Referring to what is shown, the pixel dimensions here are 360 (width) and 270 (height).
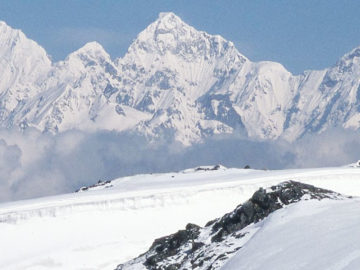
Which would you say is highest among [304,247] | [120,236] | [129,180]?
[129,180]

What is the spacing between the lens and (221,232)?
4384 centimetres

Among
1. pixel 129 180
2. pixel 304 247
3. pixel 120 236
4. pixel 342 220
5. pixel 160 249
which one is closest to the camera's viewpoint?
pixel 304 247

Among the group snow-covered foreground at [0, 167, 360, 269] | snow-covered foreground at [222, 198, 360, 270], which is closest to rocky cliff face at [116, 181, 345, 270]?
snow-covered foreground at [222, 198, 360, 270]

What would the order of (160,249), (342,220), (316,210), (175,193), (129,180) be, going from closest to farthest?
(342,220), (316,210), (160,249), (175,193), (129,180)

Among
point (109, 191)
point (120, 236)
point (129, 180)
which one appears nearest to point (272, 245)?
point (120, 236)

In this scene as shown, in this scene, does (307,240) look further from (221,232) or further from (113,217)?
(113,217)

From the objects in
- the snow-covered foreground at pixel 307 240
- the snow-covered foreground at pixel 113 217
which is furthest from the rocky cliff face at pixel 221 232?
the snow-covered foreground at pixel 113 217

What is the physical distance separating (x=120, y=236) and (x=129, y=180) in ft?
75.7

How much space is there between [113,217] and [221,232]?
24.0 metres

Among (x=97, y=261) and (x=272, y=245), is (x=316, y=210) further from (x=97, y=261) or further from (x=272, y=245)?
(x=97, y=261)

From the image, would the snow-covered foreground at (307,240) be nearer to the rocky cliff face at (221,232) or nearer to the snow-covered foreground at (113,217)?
the rocky cliff face at (221,232)

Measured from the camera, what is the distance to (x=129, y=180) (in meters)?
87.4

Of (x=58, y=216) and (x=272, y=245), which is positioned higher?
(x=58, y=216)

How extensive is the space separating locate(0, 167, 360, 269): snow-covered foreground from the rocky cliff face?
539 inches
